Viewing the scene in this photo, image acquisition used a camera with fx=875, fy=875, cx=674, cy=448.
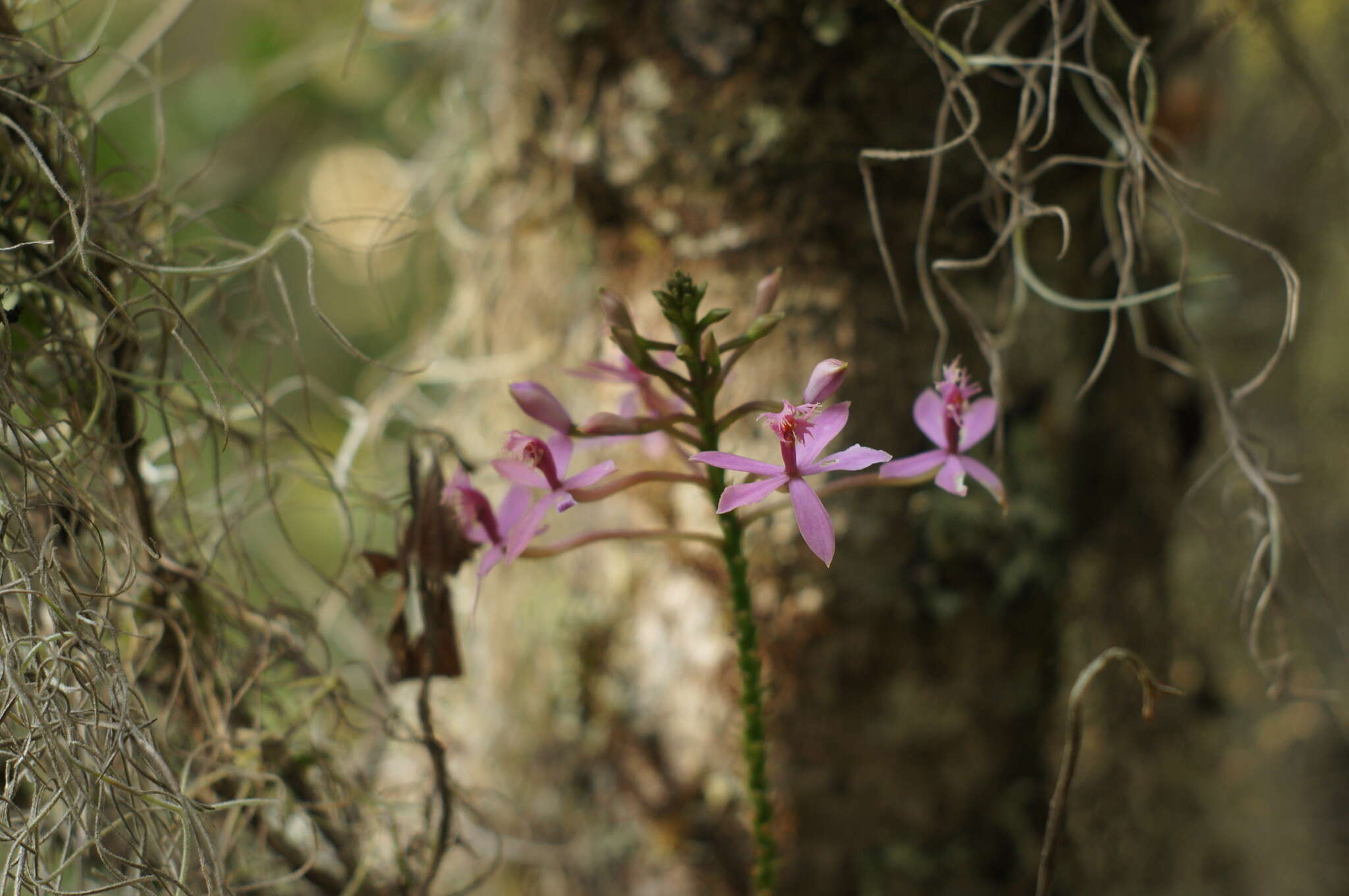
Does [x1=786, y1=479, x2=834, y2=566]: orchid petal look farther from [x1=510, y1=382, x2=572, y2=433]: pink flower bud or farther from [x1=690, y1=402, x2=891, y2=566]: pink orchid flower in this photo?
[x1=510, y1=382, x2=572, y2=433]: pink flower bud

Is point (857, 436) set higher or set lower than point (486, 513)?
higher

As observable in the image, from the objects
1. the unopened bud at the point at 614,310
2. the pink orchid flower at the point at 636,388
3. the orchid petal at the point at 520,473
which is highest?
the unopened bud at the point at 614,310

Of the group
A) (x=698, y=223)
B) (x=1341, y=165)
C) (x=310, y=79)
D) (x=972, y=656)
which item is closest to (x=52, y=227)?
(x=698, y=223)

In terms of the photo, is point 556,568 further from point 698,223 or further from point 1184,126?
point 1184,126

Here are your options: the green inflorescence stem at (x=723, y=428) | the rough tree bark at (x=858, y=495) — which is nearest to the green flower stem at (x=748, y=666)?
the green inflorescence stem at (x=723, y=428)

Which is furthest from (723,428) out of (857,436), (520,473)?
(857,436)

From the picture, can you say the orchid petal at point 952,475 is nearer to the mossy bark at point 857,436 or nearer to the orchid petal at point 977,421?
the orchid petal at point 977,421

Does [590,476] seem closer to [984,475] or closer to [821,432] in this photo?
[821,432]
